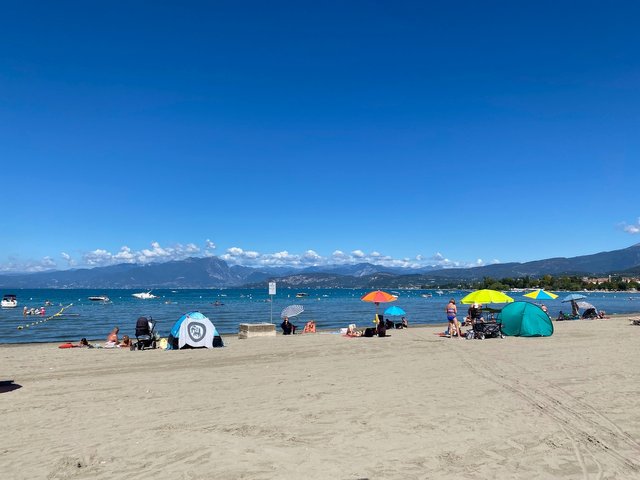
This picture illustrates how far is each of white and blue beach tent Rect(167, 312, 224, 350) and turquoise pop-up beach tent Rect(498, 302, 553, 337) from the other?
43.3 feet

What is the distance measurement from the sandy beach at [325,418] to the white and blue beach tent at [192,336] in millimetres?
3344

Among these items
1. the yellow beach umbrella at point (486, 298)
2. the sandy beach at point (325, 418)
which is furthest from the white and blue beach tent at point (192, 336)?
the yellow beach umbrella at point (486, 298)

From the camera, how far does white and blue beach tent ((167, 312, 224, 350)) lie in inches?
731

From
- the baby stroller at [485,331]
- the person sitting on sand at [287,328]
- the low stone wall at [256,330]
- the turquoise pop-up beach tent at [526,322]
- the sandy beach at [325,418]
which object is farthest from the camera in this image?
the person sitting on sand at [287,328]

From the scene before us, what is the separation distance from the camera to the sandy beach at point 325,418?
19.4ft

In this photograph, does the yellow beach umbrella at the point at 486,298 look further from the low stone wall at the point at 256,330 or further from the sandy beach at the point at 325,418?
the low stone wall at the point at 256,330

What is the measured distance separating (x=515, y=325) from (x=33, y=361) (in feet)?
64.1

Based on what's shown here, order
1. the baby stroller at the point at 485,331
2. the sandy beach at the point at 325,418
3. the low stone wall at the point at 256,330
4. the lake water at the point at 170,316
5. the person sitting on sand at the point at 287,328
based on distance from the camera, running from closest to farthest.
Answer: the sandy beach at the point at 325,418
the baby stroller at the point at 485,331
the low stone wall at the point at 256,330
the person sitting on sand at the point at 287,328
the lake water at the point at 170,316

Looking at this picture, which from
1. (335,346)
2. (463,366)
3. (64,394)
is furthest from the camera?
(335,346)

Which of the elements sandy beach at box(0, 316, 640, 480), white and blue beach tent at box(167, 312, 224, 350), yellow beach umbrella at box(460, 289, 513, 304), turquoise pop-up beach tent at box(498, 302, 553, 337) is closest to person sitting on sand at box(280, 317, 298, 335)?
white and blue beach tent at box(167, 312, 224, 350)

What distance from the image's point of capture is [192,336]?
61.3ft

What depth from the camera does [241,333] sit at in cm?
2331

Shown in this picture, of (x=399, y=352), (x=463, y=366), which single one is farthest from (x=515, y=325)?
(x=463, y=366)

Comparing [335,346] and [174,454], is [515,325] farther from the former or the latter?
[174,454]
